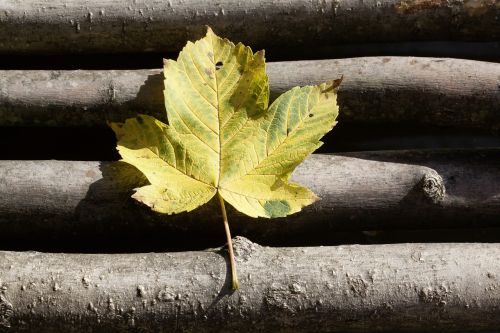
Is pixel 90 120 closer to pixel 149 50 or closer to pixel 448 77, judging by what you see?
pixel 149 50

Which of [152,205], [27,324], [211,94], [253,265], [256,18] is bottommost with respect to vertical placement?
[27,324]

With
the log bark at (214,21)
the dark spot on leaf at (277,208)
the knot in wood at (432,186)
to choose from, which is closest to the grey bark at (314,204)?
the knot in wood at (432,186)

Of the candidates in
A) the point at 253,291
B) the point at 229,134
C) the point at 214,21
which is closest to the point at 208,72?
the point at 229,134

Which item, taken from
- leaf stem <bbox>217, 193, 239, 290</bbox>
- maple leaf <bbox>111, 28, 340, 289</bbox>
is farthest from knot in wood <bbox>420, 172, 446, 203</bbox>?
leaf stem <bbox>217, 193, 239, 290</bbox>

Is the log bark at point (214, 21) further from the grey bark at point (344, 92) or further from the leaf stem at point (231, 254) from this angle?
the leaf stem at point (231, 254)

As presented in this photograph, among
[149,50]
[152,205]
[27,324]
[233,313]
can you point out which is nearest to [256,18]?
[149,50]

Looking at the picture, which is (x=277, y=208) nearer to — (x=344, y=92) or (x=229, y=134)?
(x=229, y=134)
